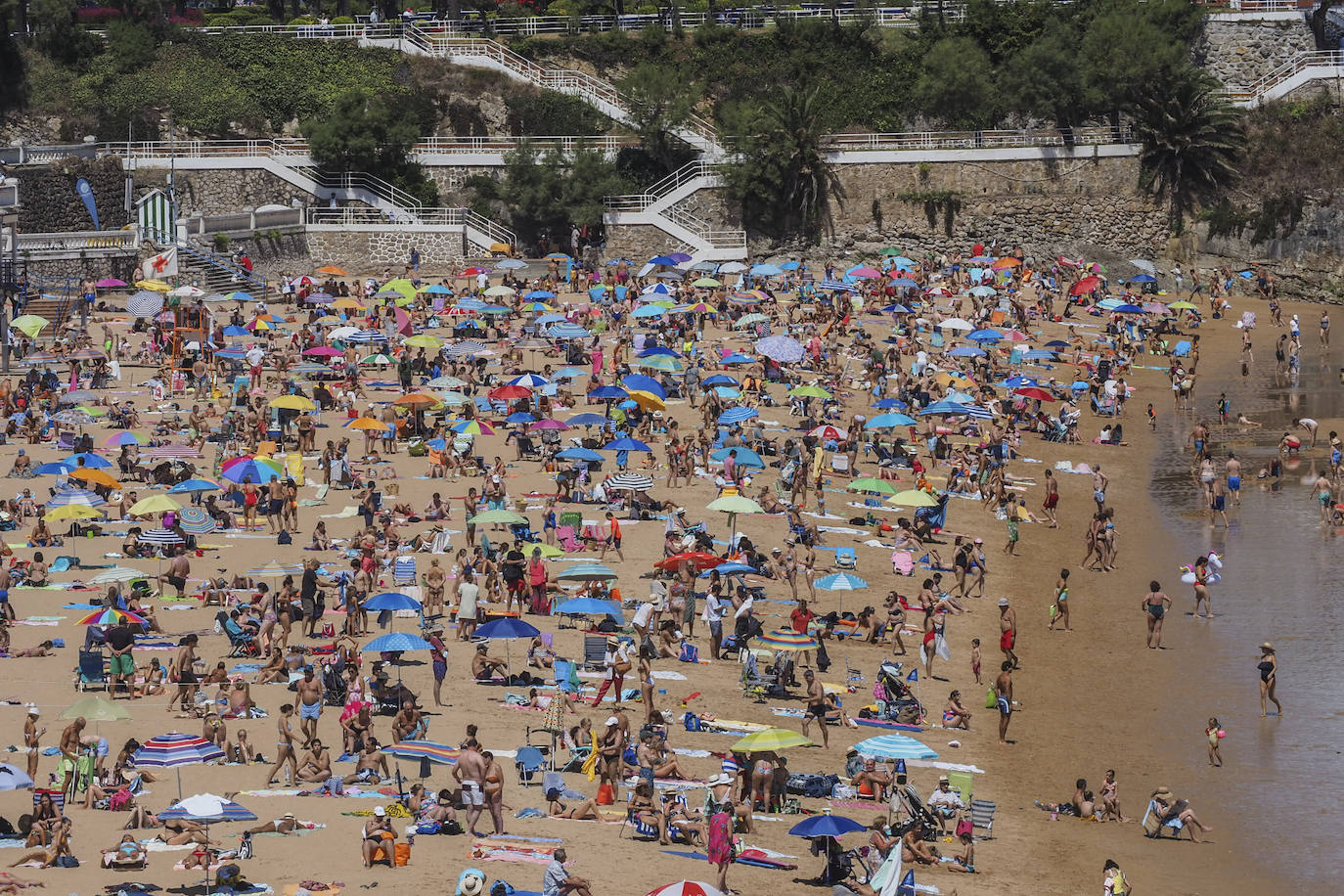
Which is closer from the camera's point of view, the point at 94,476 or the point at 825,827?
the point at 825,827

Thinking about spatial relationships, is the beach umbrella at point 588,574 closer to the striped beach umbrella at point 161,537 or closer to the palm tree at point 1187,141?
the striped beach umbrella at point 161,537

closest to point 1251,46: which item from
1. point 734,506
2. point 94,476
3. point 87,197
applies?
point 87,197

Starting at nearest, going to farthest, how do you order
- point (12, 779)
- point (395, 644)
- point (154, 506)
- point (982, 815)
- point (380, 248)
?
point (12, 779) < point (982, 815) < point (395, 644) < point (154, 506) < point (380, 248)

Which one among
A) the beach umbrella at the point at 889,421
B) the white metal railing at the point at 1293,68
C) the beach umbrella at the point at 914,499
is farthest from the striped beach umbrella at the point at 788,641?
the white metal railing at the point at 1293,68

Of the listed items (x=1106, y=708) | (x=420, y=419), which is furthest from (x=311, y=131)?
(x=1106, y=708)

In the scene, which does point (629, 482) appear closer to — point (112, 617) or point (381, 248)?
point (112, 617)

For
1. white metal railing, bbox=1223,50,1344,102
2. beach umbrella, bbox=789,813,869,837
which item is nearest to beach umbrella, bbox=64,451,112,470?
beach umbrella, bbox=789,813,869,837
